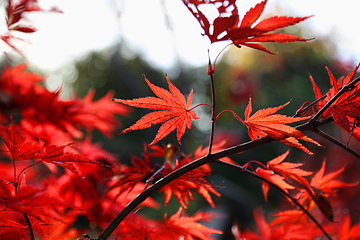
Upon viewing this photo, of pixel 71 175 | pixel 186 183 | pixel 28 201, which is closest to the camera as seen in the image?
pixel 28 201

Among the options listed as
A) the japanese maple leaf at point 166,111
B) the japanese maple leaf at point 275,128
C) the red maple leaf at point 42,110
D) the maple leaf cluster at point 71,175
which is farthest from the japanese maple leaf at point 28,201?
the red maple leaf at point 42,110

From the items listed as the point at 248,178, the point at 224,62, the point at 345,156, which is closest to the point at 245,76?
the point at 224,62

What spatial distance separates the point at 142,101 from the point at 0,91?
0.72 m

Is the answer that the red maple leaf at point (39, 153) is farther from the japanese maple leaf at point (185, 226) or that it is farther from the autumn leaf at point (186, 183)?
the japanese maple leaf at point (185, 226)

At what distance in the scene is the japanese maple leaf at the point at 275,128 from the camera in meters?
0.31

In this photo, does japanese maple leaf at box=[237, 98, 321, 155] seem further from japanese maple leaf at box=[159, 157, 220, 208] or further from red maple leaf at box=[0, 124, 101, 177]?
red maple leaf at box=[0, 124, 101, 177]

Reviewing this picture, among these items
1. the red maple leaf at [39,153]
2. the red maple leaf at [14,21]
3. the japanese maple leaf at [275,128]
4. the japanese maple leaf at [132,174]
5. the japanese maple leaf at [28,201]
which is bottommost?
the japanese maple leaf at [132,174]

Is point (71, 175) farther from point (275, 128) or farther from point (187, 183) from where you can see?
point (275, 128)

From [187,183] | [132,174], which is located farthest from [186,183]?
[132,174]

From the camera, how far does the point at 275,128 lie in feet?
1.04

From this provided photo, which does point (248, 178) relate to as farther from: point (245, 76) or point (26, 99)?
point (26, 99)

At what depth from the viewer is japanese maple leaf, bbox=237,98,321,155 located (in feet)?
1.01

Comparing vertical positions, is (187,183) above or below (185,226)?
above

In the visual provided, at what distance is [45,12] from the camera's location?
1.66ft
